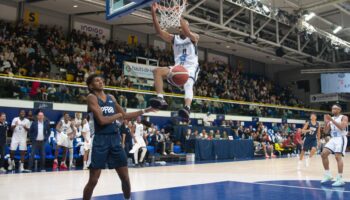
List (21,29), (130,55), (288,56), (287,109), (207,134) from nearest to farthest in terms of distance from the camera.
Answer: (21,29) < (207,134) < (130,55) < (287,109) < (288,56)

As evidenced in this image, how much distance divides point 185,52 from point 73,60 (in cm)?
1382

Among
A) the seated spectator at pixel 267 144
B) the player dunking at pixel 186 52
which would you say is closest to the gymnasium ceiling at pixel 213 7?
the seated spectator at pixel 267 144

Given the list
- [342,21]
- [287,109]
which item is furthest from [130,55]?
[342,21]

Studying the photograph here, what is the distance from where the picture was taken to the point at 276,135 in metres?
23.5

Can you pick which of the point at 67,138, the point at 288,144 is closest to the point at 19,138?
the point at 67,138

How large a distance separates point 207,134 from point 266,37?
12090mm

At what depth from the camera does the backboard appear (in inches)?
263

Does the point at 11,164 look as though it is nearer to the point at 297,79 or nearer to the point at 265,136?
the point at 265,136

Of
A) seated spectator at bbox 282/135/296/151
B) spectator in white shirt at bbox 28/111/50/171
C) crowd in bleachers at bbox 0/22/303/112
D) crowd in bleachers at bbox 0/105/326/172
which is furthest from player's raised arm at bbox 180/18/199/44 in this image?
seated spectator at bbox 282/135/296/151

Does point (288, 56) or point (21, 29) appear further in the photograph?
point (288, 56)

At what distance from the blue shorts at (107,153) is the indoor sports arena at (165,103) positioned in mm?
15

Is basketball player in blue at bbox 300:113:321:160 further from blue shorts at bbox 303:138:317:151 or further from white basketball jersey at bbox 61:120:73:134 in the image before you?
white basketball jersey at bbox 61:120:73:134

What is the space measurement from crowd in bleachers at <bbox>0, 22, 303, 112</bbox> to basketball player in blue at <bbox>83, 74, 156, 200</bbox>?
9057 mm

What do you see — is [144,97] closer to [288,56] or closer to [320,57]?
[288,56]
